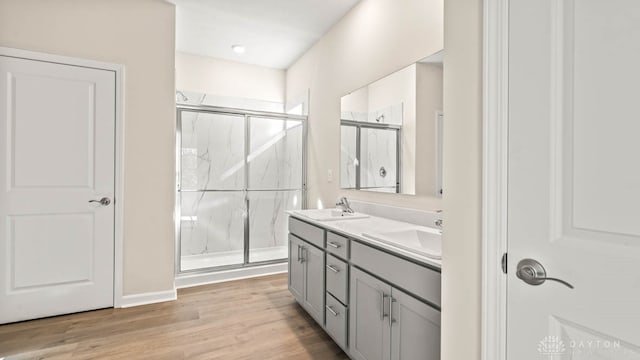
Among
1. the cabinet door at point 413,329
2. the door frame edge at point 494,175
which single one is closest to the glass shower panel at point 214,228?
the cabinet door at point 413,329

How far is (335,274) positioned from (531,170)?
1.39 m

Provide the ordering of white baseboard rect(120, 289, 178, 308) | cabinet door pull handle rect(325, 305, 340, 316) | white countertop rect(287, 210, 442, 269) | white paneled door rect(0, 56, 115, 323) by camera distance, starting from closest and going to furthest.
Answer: white countertop rect(287, 210, 442, 269) < cabinet door pull handle rect(325, 305, 340, 316) < white paneled door rect(0, 56, 115, 323) < white baseboard rect(120, 289, 178, 308)

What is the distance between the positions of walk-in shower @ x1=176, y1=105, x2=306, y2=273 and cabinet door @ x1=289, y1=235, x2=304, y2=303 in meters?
1.08

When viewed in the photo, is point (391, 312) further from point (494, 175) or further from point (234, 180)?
point (234, 180)

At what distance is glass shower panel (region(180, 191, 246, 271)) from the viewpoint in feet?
12.1

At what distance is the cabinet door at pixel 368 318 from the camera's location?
1545 millimetres

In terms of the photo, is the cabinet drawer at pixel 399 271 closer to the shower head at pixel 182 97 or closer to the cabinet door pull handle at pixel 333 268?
the cabinet door pull handle at pixel 333 268

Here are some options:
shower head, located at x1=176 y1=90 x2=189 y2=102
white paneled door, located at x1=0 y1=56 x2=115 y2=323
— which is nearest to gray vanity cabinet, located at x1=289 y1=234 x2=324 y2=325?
white paneled door, located at x1=0 y1=56 x2=115 y2=323

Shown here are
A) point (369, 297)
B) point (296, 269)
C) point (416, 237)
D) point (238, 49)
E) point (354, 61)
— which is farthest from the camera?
point (238, 49)

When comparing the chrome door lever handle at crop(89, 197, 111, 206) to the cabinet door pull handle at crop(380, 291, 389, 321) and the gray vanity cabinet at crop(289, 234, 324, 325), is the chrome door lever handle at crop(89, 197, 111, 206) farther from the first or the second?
the cabinet door pull handle at crop(380, 291, 389, 321)

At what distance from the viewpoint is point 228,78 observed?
433cm

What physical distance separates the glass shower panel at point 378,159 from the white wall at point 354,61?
10 cm

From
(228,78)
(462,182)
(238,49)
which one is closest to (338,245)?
(462,182)

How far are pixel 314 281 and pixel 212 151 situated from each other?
2203 millimetres
